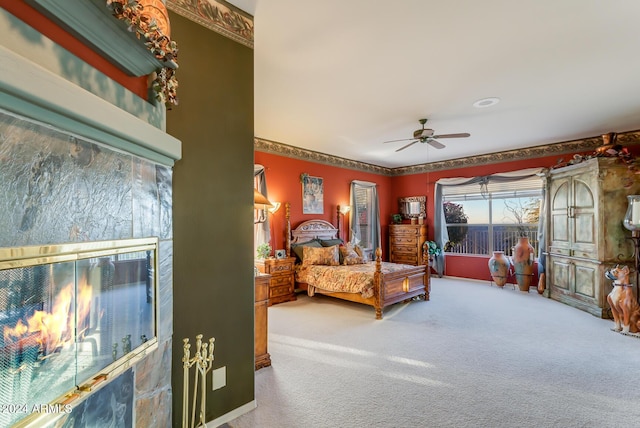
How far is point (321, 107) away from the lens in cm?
402

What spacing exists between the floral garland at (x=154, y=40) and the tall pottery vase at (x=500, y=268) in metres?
6.68

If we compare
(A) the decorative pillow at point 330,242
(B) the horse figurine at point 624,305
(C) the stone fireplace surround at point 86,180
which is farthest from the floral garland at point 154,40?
(B) the horse figurine at point 624,305

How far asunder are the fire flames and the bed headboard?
4.73 metres

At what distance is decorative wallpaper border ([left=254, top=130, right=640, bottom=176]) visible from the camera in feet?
17.8

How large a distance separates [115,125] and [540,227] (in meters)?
6.98

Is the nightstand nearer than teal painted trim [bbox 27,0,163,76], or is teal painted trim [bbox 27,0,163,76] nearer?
teal painted trim [bbox 27,0,163,76]

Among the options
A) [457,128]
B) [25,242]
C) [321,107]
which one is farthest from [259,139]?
[25,242]

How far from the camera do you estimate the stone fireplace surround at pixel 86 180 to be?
0.90m

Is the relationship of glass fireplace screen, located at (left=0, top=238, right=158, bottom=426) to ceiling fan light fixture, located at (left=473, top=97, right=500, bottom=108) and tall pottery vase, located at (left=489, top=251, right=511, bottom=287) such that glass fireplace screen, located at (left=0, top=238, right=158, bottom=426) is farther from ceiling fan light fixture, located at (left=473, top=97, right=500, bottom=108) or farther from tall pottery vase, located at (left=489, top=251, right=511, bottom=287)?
tall pottery vase, located at (left=489, top=251, right=511, bottom=287)

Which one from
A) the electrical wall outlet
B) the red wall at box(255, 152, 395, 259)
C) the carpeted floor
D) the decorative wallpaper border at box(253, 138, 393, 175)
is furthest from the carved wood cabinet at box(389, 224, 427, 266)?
the electrical wall outlet

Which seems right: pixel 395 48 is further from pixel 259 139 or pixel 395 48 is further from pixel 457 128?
pixel 259 139

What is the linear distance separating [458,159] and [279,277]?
4.96m

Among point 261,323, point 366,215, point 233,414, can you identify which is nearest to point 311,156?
point 366,215

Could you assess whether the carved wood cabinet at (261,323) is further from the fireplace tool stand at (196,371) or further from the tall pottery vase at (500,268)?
the tall pottery vase at (500,268)
